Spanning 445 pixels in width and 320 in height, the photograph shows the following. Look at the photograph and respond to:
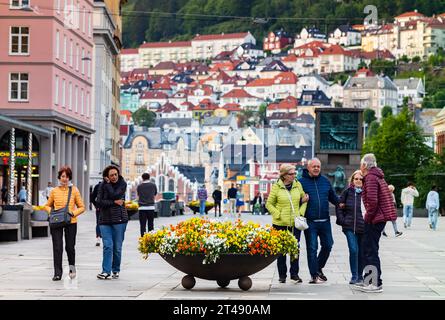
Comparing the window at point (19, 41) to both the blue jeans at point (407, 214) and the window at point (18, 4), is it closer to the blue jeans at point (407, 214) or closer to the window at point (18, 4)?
the window at point (18, 4)

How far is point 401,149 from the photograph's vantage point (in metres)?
127

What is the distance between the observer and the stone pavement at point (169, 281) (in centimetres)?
1752

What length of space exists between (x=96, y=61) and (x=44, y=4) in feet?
72.5

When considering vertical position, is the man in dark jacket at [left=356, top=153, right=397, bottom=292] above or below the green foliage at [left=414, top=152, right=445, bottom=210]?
below

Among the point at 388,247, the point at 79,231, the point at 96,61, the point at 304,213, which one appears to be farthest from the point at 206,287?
the point at 96,61

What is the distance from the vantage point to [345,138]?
72500 mm

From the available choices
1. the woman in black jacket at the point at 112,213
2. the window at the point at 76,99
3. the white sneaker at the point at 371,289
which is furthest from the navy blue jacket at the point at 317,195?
the window at the point at 76,99

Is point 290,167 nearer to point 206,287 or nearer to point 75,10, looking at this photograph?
point 206,287

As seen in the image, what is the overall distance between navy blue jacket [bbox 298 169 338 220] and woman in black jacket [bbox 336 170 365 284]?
7.4 inches

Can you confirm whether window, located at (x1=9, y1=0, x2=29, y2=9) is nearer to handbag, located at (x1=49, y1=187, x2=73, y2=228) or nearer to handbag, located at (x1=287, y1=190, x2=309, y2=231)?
handbag, located at (x1=49, y1=187, x2=73, y2=228)

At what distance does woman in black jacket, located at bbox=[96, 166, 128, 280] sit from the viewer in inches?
802

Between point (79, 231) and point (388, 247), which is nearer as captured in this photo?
point (388, 247)

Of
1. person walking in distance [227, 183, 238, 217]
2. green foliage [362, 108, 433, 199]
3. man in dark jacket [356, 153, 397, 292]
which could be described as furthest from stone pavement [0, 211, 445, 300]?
green foliage [362, 108, 433, 199]

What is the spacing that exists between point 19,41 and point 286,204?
165 ft
